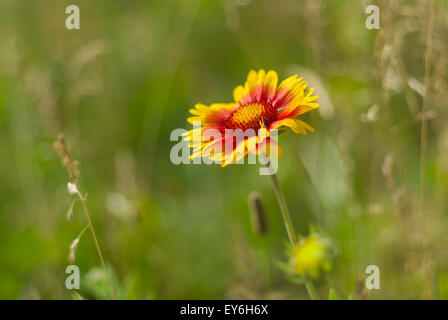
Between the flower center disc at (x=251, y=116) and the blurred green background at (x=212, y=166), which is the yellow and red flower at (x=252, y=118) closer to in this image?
the flower center disc at (x=251, y=116)

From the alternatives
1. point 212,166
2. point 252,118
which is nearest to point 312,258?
point 252,118

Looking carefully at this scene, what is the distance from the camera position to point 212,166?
215cm

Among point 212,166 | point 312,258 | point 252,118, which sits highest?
point 212,166

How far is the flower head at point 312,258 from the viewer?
89 cm

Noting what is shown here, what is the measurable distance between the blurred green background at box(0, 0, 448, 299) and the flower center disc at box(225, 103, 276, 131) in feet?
0.93

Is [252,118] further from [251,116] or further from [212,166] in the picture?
[212,166]

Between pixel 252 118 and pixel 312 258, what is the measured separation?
0.35 m

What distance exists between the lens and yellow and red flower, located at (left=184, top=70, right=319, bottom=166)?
89 cm

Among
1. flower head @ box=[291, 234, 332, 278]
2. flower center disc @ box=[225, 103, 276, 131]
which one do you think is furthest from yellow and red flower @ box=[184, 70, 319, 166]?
flower head @ box=[291, 234, 332, 278]

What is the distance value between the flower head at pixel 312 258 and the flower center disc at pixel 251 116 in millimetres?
294

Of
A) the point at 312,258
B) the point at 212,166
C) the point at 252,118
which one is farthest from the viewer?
the point at 212,166
